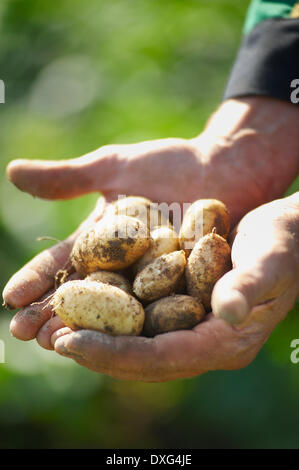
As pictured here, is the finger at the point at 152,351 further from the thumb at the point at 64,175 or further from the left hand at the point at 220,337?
the thumb at the point at 64,175

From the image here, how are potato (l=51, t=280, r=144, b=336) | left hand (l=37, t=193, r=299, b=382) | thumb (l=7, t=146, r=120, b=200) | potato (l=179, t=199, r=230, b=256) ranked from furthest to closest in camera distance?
thumb (l=7, t=146, r=120, b=200)
potato (l=179, t=199, r=230, b=256)
potato (l=51, t=280, r=144, b=336)
left hand (l=37, t=193, r=299, b=382)

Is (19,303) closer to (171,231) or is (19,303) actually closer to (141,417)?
(171,231)

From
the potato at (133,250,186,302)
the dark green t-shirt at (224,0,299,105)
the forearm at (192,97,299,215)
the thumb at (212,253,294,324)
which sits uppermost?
the dark green t-shirt at (224,0,299,105)

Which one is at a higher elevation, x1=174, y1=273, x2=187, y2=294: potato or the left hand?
x1=174, y1=273, x2=187, y2=294: potato

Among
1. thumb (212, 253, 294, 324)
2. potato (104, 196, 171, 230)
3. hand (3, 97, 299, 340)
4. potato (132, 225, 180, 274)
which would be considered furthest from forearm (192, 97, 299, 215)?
thumb (212, 253, 294, 324)

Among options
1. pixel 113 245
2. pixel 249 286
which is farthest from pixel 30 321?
pixel 249 286

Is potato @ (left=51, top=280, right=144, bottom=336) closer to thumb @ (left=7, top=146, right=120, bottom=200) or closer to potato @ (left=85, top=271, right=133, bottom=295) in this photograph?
potato @ (left=85, top=271, right=133, bottom=295)

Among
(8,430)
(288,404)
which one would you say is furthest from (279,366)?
(8,430)

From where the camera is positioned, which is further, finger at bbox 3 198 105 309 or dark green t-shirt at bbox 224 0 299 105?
dark green t-shirt at bbox 224 0 299 105
